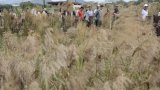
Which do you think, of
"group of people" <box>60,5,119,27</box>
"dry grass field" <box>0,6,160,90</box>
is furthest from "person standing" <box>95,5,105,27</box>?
"dry grass field" <box>0,6,160,90</box>

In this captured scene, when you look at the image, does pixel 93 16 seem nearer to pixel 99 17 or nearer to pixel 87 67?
pixel 99 17

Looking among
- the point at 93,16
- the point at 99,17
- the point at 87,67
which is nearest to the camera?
the point at 87,67

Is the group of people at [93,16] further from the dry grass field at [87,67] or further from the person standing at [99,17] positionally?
the dry grass field at [87,67]

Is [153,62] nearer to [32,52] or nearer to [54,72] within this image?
[54,72]

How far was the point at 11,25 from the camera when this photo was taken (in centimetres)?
1336

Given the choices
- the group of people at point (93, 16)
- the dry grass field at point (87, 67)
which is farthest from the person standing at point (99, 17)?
the dry grass field at point (87, 67)

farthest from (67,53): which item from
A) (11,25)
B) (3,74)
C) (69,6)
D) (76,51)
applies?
(69,6)

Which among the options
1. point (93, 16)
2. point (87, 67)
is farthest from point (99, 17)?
point (87, 67)

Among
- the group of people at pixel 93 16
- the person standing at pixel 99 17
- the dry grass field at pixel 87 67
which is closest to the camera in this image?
the dry grass field at pixel 87 67

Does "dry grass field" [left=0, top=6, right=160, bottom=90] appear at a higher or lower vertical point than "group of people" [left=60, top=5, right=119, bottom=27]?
higher

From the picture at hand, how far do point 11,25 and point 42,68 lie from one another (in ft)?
27.0

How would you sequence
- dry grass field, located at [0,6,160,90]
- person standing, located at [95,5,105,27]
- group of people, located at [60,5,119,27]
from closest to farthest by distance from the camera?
dry grass field, located at [0,6,160,90]
person standing, located at [95,5,105,27]
group of people, located at [60,5,119,27]

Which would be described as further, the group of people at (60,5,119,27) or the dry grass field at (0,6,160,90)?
the group of people at (60,5,119,27)

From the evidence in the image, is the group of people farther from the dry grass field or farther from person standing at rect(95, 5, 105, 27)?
the dry grass field
